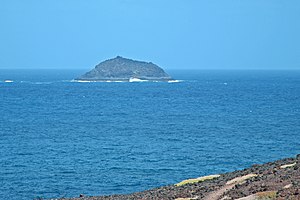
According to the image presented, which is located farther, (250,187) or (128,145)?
(128,145)

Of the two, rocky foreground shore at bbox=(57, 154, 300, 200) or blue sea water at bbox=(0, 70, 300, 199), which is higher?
rocky foreground shore at bbox=(57, 154, 300, 200)

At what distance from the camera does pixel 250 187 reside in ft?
96.6

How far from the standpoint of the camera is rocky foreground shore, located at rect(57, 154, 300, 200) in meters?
26.6

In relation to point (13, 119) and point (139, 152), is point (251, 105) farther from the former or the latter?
point (139, 152)

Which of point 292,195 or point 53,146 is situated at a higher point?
point 292,195

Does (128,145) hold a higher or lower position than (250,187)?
lower

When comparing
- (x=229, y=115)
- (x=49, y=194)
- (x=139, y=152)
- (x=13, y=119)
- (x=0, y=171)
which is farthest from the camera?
(x=229, y=115)

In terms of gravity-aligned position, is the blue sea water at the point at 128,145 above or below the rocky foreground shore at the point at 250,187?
below

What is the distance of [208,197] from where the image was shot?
98.7ft

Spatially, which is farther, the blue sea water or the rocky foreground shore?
the blue sea water

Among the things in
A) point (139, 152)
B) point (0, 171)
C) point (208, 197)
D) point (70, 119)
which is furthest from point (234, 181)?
point (70, 119)

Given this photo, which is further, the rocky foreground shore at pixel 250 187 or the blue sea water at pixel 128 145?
the blue sea water at pixel 128 145

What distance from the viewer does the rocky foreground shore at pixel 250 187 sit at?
26578 mm

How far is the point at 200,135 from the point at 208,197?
61.6 metres
